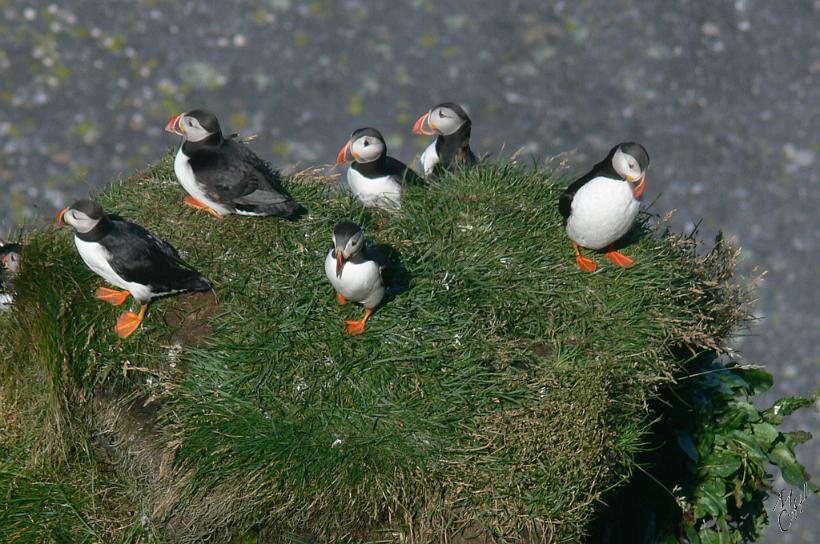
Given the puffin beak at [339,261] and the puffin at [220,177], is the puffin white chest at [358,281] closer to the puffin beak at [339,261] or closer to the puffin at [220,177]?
the puffin beak at [339,261]

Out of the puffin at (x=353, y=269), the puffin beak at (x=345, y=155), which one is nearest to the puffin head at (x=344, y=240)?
the puffin at (x=353, y=269)

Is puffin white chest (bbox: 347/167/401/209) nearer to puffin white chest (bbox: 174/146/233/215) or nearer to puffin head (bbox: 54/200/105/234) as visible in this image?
puffin white chest (bbox: 174/146/233/215)

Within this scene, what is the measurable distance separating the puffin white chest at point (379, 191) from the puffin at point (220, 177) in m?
0.53

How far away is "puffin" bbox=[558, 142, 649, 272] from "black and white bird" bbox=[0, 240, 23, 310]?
3.17 metres

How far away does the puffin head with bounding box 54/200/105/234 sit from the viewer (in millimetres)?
5066

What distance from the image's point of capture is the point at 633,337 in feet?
17.4

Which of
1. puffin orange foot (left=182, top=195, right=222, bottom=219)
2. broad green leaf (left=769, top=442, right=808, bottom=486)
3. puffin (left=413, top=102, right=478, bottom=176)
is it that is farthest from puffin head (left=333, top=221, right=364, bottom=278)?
broad green leaf (left=769, top=442, right=808, bottom=486)

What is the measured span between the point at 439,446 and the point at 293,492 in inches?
28.9

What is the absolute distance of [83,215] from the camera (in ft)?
16.6

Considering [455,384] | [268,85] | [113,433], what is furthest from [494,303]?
[268,85]

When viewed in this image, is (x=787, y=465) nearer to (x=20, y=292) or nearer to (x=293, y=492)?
(x=293, y=492)

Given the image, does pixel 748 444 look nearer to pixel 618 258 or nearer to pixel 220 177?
pixel 618 258

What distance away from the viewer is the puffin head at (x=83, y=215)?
507 cm

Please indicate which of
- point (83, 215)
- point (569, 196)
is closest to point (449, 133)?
point (569, 196)
